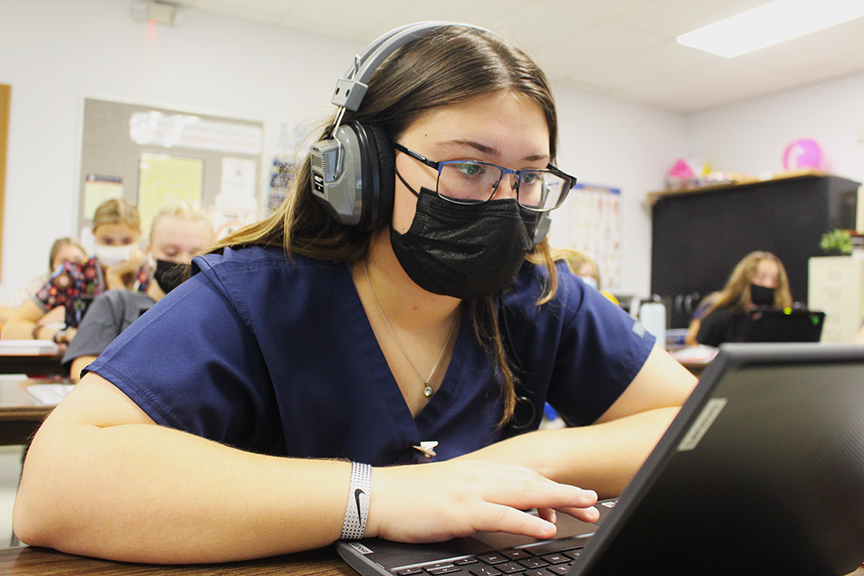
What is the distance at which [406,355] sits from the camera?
0.91 m

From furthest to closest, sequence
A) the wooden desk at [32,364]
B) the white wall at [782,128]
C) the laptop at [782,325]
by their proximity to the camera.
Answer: the white wall at [782,128]
the laptop at [782,325]
the wooden desk at [32,364]

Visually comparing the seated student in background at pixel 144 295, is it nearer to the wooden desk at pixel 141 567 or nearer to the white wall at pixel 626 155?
the wooden desk at pixel 141 567

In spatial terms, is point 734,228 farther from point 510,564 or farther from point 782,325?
point 510,564

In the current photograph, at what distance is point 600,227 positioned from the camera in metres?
5.33

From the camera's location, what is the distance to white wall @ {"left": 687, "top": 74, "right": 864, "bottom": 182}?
4.64 metres

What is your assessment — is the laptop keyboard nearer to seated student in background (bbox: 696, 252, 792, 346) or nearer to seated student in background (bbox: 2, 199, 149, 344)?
seated student in background (bbox: 2, 199, 149, 344)

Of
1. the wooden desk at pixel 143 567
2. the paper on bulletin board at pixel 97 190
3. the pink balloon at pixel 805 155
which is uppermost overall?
the pink balloon at pixel 805 155

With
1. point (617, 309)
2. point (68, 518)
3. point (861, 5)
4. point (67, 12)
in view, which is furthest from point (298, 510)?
point (861, 5)

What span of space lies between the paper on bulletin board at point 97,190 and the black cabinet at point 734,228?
13.6 feet

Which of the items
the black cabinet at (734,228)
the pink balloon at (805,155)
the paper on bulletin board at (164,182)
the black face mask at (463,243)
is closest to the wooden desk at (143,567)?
the black face mask at (463,243)

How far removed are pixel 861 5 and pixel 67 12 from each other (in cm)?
441

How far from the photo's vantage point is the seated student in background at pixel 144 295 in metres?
1.88

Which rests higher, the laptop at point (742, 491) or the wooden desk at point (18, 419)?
the laptop at point (742, 491)

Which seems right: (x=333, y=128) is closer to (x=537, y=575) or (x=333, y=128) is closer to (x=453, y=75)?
(x=453, y=75)
